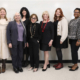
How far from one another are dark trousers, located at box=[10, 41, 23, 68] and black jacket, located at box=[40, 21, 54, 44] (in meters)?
0.56

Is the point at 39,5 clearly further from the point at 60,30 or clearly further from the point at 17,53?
the point at 17,53

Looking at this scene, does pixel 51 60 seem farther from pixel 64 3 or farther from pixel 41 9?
pixel 64 3

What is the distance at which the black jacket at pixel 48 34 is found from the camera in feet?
7.28

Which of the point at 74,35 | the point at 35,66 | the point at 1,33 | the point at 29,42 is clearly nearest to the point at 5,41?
the point at 1,33

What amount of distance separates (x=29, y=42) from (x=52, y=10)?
1256 millimetres

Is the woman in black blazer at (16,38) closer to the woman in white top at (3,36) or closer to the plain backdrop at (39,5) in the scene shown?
the woman in white top at (3,36)

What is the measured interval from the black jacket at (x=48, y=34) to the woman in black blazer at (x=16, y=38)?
48cm

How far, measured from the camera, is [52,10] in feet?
9.14

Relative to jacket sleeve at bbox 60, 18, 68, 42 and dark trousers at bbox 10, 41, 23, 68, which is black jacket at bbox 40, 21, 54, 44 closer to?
jacket sleeve at bbox 60, 18, 68, 42

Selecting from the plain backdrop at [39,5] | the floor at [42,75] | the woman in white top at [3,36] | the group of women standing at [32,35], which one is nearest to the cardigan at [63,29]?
the group of women standing at [32,35]

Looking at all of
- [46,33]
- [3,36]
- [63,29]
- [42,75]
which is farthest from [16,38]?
[63,29]

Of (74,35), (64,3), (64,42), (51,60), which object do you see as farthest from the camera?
(51,60)

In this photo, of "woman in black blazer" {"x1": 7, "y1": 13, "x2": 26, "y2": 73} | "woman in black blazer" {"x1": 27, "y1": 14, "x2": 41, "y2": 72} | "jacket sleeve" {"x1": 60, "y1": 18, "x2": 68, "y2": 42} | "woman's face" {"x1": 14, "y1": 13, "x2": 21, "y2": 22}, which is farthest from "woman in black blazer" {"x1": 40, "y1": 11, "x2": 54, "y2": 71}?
"woman's face" {"x1": 14, "y1": 13, "x2": 21, "y2": 22}

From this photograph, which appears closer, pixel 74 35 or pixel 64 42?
pixel 74 35
